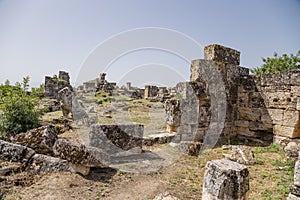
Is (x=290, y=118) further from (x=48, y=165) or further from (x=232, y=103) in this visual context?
(x=48, y=165)

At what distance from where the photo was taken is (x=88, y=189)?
351 cm

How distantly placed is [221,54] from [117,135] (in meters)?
4.72

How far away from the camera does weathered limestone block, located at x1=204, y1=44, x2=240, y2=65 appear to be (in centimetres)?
677

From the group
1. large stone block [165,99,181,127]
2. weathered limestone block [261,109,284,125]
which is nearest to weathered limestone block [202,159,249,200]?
large stone block [165,99,181,127]

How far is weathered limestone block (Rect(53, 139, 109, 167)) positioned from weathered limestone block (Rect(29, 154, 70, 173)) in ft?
0.42

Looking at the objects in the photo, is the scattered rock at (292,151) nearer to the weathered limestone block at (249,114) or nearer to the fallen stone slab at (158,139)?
the weathered limestone block at (249,114)

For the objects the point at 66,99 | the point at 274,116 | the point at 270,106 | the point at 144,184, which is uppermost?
the point at 270,106

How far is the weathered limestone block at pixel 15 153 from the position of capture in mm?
4176

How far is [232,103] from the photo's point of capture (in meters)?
7.36

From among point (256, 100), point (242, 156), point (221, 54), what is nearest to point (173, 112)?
point (242, 156)

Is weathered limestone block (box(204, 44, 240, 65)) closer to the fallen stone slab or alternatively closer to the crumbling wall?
the crumbling wall

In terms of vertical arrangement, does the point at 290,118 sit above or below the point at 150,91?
below

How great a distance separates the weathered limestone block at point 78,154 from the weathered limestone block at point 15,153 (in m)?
0.72

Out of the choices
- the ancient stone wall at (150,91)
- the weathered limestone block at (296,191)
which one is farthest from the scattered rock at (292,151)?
the ancient stone wall at (150,91)
